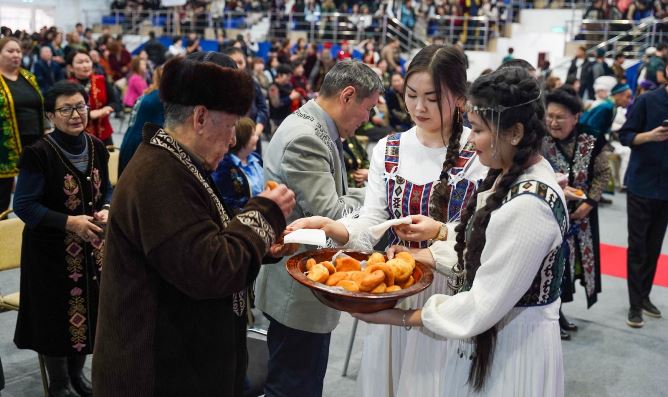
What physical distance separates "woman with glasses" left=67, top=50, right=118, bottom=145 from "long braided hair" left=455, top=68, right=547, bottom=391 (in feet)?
13.1

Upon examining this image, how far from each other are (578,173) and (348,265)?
89.6 inches

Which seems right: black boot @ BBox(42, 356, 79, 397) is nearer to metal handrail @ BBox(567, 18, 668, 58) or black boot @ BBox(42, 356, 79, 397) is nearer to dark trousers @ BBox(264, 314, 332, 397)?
dark trousers @ BBox(264, 314, 332, 397)

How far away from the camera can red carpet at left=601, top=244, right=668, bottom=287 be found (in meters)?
5.09

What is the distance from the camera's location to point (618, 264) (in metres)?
5.39

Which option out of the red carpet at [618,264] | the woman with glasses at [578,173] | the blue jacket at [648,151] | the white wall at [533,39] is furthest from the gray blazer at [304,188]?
the white wall at [533,39]

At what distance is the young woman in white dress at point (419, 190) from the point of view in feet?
6.82

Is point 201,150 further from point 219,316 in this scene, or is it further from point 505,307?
point 505,307

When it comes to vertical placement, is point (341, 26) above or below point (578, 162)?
above

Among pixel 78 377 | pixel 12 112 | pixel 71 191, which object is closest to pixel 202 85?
pixel 71 191

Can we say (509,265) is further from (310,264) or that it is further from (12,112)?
(12,112)

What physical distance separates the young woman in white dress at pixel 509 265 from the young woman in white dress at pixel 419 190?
0.32 m

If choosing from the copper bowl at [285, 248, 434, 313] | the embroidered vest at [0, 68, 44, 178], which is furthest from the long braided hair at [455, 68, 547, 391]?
the embroidered vest at [0, 68, 44, 178]

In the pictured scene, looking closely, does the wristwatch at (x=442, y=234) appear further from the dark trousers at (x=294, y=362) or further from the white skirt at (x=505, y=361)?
the dark trousers at (x=294, y=362)

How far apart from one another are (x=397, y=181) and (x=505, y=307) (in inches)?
28.8
